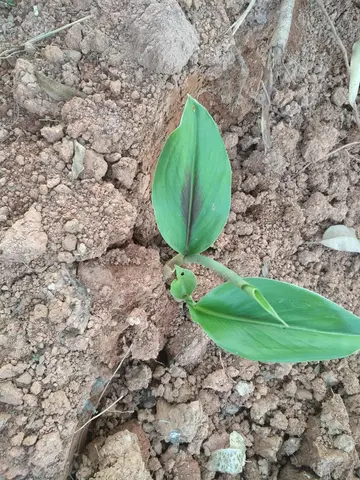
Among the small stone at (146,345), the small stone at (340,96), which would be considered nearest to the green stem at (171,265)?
the small stone at (146,345)

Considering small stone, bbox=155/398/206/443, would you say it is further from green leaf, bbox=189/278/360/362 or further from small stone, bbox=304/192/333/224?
small stone, bbox=304/192/333/224

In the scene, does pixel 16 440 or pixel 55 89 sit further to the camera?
pixel 55 89

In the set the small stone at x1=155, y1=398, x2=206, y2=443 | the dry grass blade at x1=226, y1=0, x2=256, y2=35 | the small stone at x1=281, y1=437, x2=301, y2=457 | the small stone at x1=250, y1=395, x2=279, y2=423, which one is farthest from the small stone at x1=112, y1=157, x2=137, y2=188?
the small stone at x1=281, y1=437, x2=301, y2=457

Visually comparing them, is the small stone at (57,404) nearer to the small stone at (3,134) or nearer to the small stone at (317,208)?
the small stone at (3,134)

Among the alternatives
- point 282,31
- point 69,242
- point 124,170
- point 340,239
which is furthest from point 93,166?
point 340,239

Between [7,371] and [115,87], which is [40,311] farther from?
[115,87]

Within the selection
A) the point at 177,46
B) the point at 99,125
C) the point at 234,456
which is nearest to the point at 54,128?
the point at 99,125

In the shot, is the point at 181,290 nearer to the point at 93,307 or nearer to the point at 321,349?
the point at 93,307
